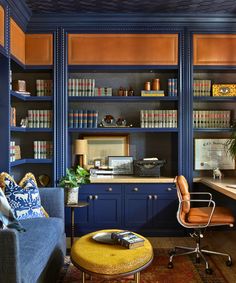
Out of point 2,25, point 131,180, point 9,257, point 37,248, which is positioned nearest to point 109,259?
Result: point 37,248

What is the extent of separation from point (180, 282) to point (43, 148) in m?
2.44

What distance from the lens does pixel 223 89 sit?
163 inches

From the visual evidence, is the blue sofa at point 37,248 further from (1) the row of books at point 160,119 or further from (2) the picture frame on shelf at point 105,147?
(1) the row of books at point 160,119

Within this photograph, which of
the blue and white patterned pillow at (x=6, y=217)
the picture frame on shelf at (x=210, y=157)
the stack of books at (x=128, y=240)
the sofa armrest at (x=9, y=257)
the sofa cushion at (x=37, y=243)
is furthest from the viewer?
the picture frame on shelf at (x=210, y=157)

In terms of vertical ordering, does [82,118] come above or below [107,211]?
above

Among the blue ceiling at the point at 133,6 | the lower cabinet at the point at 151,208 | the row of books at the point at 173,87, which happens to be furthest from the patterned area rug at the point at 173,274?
the blue ceiling at the point at 133,6

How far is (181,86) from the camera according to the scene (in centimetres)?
405

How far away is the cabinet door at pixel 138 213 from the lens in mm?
4004

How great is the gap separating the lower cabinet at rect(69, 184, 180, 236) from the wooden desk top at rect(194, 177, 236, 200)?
1.48 feet

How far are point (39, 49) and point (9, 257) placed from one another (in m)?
2.97

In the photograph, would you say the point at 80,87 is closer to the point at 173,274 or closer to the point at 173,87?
the point at 173,87

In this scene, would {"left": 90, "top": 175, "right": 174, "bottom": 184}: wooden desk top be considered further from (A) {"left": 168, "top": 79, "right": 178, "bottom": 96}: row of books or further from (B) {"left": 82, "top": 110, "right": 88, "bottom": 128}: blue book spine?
(A) {"left": 168, "top": 79, "right": 178, "bottom": 96}: row of books

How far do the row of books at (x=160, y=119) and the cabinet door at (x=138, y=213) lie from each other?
3.38ft

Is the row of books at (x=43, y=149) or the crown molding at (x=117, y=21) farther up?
the crown molding at (x=117, y=21)
